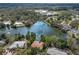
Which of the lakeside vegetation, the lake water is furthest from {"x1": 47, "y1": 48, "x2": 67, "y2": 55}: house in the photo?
the lake water

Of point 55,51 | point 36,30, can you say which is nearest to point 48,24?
point 36,30

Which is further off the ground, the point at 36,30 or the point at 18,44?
the point at 36,30

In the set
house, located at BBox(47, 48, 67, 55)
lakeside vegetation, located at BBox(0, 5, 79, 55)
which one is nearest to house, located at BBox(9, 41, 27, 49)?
lakeside vegetation, located at BBox(0, 5, 79, 55)

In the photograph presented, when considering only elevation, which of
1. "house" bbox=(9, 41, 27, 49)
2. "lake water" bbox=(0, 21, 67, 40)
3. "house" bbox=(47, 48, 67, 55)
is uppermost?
"lake water" bbox=(0, 21, 67, 40)

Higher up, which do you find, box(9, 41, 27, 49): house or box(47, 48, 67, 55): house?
box(9, 41, 27, 49): house

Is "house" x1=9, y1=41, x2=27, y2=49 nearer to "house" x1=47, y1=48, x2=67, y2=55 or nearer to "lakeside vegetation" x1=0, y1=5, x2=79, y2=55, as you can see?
"lakeside vegetation" x1=0, y1=5, x2=79, y2=55

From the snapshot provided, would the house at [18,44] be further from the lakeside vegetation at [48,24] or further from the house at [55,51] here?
the house at [55,51]

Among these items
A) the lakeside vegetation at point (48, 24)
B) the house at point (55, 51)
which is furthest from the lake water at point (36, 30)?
the house at point (55, 51)

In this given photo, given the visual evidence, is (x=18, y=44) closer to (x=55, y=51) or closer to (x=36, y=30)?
(x=36, y=30)

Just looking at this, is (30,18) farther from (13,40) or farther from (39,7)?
(13,40)

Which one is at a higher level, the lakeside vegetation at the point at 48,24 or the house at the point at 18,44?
the lakeside vegetation at the point at 48,24

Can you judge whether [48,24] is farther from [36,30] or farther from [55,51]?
[55,51]
